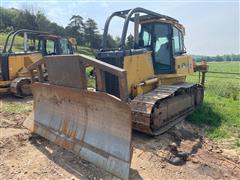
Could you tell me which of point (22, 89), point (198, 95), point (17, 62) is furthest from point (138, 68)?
point (17, 62)

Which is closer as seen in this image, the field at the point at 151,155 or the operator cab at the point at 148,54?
the field at the point at 151,155

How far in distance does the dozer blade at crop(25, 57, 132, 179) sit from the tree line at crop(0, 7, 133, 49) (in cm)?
4339

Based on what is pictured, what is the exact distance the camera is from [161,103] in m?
5.85

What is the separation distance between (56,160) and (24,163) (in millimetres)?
492

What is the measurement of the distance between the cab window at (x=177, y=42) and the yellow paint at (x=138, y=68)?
4.42 ft

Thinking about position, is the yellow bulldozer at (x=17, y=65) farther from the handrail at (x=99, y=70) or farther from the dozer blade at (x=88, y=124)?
the handrail at (x=99, y=70)

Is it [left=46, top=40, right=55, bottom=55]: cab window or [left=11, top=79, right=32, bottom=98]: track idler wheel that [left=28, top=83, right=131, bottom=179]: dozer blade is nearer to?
Answer: [left=11, top=79, right=32, bottom=98]: track idler wheel

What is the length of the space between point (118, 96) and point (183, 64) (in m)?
2.70

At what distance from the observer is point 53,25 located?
51.7 meters

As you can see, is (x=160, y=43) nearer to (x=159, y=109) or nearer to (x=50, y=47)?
(x=159, y=109)

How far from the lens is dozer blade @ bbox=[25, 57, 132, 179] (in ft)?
12.9

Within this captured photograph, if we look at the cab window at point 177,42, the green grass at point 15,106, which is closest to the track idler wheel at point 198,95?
the cab window at point 177,42

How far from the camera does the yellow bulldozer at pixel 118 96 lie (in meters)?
4.03

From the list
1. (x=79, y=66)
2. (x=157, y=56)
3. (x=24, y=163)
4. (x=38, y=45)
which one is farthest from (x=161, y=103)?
(x=38, y=45)
